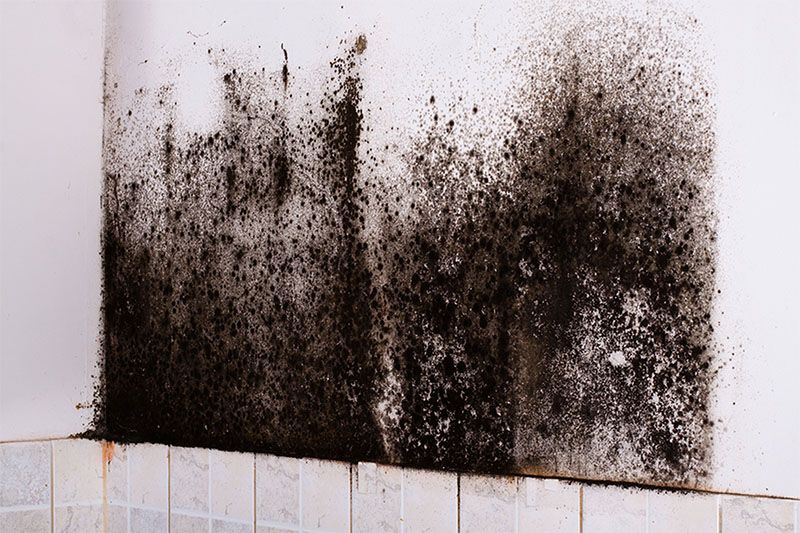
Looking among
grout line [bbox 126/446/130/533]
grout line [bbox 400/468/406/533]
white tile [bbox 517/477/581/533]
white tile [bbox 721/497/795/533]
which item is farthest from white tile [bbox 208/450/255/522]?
white tile [bbox 721/497/795/533]

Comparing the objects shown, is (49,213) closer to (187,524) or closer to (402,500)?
(187,524)

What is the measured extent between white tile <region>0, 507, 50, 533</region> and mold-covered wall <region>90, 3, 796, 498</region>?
21cm

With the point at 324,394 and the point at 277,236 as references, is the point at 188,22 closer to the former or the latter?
the point at 277,236

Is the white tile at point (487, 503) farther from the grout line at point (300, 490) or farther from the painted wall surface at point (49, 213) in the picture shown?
the painted wall surface at point (49, 213)

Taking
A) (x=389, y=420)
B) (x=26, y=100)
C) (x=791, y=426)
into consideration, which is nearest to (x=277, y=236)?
(x=389, y=420)

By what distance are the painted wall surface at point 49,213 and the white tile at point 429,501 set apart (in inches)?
Answer: 32.0

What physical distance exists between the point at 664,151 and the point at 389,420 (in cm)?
65

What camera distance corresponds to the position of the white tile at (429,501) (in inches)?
56.8

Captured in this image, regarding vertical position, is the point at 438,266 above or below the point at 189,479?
above

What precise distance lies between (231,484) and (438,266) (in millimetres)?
643

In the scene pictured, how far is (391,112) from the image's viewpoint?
60.1 inches

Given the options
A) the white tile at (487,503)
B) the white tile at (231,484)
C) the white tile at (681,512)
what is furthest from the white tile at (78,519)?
the white tile at (681,512)

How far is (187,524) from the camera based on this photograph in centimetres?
175

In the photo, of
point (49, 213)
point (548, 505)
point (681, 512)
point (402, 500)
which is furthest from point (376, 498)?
point (49, 213)
